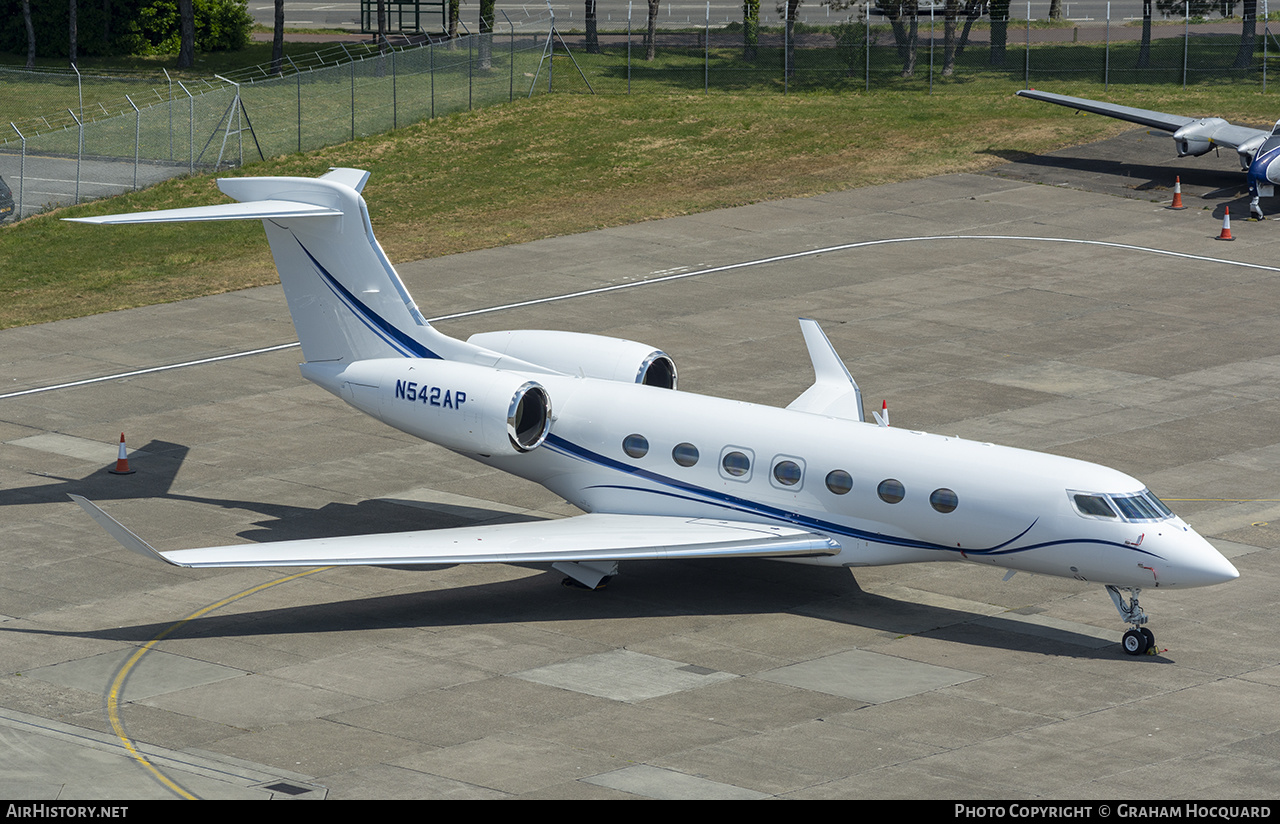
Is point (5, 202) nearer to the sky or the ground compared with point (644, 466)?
nearer to the sky

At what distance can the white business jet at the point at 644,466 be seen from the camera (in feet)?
69.1

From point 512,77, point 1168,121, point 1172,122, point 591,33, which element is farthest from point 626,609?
point 591,33

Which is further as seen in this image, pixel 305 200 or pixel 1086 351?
pixel 1086 351

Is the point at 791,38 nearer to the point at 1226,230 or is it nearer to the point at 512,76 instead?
the point at 512,76

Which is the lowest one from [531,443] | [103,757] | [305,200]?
[103,757]

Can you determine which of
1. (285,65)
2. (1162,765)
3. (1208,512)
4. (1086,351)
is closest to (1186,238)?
(1086,351)

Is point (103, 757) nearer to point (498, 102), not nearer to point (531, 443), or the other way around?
point (531, 443)

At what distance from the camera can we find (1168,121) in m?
53.5

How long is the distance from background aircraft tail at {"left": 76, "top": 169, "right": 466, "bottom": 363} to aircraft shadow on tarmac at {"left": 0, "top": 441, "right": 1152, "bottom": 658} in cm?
283

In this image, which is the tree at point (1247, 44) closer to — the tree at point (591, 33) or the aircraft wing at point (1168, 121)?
the aircraft wing at point (1168, 121)

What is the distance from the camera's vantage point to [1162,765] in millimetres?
17500

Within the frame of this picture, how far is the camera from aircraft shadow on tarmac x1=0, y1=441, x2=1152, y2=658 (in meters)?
21.6

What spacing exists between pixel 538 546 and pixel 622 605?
5.32 ft

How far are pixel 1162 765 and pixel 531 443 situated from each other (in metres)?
10.3
